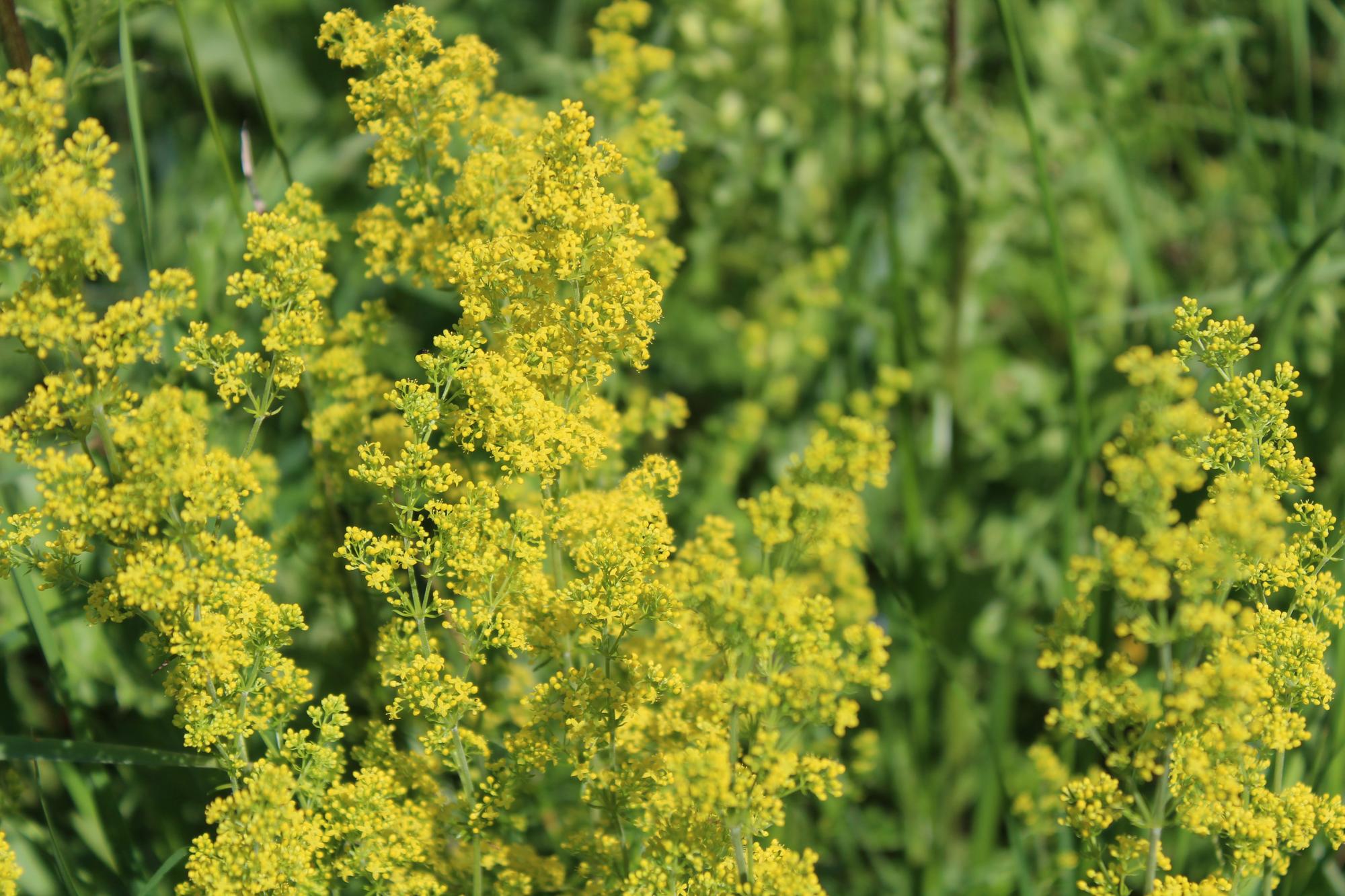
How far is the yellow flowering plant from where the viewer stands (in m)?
1.43

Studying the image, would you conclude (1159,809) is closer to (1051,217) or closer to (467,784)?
(467,784)

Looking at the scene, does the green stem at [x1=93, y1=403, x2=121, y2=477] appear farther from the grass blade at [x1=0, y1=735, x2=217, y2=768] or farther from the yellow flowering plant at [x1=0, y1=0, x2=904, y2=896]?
the grass blade at [x1=0, y1=735, x2=217, y2=768]

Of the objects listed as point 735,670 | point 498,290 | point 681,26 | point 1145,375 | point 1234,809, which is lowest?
point 1234,809

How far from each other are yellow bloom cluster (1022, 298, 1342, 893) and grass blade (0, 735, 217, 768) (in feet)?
3.86

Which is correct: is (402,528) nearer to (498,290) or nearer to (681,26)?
(498,290)

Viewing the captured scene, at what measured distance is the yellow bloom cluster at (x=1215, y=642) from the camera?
1.41m

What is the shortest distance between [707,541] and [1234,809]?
0.77 m

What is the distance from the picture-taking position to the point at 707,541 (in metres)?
1.75

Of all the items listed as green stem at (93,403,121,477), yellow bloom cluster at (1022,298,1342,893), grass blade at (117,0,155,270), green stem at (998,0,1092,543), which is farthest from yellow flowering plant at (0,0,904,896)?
green stem at (998,0,1092,543)

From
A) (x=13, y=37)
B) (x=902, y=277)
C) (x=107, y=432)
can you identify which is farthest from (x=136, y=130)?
(x=902, y=277)

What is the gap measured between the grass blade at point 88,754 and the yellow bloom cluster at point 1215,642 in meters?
1.18

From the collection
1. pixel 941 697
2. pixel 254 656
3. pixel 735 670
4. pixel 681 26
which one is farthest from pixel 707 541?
pixel 681 26

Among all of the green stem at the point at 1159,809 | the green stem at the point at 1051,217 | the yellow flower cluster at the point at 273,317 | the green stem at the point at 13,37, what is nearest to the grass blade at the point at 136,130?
the green stem at the point at 13,37

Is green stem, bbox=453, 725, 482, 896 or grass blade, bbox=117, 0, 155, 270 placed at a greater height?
grass blade, bbox=117, 0, 155, 270
